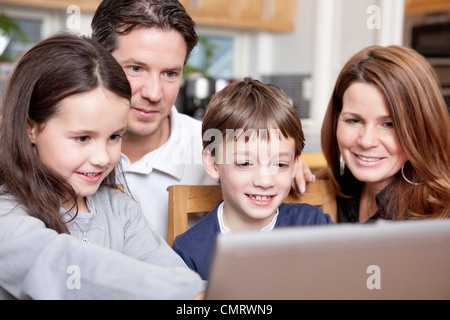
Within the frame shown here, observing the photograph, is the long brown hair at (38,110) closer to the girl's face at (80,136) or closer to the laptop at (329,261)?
the girl's face at (80,136)

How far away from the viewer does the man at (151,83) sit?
1386 millimetres

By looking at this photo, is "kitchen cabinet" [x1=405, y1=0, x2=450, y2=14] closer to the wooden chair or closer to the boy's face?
the wooden chair

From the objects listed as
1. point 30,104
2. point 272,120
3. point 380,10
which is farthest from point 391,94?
point 380,10

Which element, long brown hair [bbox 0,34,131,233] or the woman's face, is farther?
the woman's face

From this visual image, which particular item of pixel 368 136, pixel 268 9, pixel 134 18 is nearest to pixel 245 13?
pixel 268 9

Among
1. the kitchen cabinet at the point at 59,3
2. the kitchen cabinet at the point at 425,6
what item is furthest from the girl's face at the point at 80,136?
the kitchen cabinet at the point at 425,6

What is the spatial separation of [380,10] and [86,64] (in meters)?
2.50

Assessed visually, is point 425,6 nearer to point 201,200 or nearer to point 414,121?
point 414,121

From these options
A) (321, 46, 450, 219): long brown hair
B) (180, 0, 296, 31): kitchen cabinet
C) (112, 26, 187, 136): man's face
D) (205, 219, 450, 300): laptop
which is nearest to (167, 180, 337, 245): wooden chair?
(321, 46, 450, 219): long brown hair

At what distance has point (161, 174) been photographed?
1.50m

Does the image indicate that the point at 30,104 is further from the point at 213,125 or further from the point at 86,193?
the point at 213,125

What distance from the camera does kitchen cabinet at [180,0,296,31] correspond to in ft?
11.0

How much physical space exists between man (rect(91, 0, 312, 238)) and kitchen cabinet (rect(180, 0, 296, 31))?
1905mm

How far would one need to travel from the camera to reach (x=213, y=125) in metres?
1.25
